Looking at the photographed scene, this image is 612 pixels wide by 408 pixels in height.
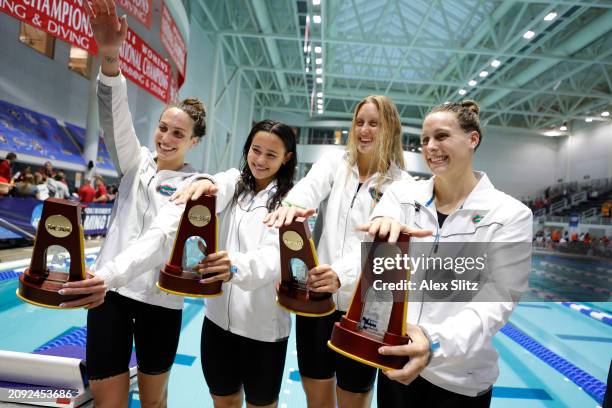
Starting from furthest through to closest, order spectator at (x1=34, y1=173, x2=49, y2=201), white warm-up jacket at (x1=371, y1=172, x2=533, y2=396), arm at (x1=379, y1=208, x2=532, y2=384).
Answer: spectator at (x1=34, y1=173, x2=49, y2=201), white warm-up jacket at (x1=371, y1=172, x2=533, y2=396), arm at (x1=379, y1=208, x2=532, y2=384)

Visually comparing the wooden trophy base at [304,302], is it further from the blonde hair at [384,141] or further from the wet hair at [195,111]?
the wet hair at [195,111]

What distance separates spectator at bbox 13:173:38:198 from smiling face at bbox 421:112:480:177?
22.3 feet

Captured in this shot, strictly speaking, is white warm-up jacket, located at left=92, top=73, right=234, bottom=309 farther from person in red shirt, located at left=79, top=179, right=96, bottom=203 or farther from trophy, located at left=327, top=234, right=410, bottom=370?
person in red shirt, located at left=79, top=179, right=96, bottom=203

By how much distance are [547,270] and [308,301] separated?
11.5m

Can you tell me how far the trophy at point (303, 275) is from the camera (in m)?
1.37

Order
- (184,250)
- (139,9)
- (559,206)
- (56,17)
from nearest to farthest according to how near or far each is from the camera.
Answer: (184,250), (56,17), (139,9), (559,206)

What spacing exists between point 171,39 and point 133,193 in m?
6.32

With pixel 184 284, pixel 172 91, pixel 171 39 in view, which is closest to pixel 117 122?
pixel 184 284

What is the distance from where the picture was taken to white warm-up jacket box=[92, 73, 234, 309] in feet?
5.88

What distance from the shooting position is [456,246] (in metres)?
1.38

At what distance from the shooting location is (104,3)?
1.61m

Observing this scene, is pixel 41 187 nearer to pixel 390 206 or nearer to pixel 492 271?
pixel 390 206

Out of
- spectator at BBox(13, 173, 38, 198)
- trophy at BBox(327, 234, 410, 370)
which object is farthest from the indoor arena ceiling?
trophy at BBox(327, 234, 410, 370)

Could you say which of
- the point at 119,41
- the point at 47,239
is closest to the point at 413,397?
the point at 47,239
